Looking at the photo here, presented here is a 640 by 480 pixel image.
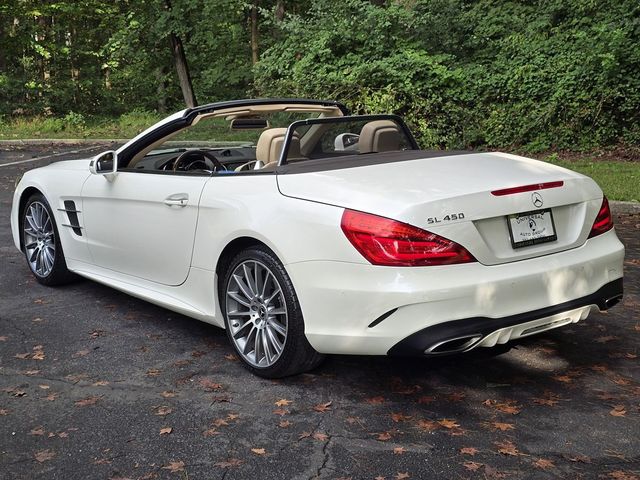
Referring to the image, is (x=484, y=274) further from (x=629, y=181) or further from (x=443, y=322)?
(x=629, y=181)

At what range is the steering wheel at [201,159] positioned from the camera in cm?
537

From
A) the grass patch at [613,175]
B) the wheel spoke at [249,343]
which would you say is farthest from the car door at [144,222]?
the grass patch at [613,175]

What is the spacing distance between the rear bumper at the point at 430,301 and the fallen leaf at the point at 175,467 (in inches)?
35.9

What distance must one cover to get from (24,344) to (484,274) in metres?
3.06

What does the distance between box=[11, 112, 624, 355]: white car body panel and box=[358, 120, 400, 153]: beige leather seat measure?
0.59 m

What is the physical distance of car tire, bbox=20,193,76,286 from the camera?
6141mm

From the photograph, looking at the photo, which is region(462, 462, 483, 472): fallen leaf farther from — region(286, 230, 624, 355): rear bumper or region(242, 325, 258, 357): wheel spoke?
region(242, 325, 258, 357): wheel spoke

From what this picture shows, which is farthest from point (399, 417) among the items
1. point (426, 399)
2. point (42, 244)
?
point (42, 244)

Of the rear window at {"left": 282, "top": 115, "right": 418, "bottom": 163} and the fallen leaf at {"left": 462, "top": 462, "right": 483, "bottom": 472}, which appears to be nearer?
the fallen leaf at {"left": 462, "top": 462, "right": 483, "bottom": 472}

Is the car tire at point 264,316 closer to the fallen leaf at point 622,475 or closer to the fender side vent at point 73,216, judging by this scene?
the fallen leaf at point 622,475

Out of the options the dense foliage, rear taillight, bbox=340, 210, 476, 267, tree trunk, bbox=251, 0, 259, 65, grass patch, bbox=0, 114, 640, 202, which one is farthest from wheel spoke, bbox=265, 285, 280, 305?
tree trunk, bbox=251, 0, 259, 65

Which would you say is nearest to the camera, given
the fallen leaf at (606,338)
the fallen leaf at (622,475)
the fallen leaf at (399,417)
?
the fallen leaf at (622,475)

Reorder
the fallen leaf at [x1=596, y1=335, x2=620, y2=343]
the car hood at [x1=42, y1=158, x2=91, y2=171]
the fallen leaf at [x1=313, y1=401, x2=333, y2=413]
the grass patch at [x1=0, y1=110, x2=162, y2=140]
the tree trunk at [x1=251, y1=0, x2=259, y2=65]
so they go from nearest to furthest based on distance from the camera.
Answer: the fallen leaf at [x1=313, y1=401, x2=333, y2=413]
the fallen leaf at [x1=596, y1=335, x2=620, y2=343]
the car hood at [x1=42, y1=158, x2=91, y2=171]
the grass patch at [x1=0, y1=110, x2=162, y2=140]
the tree trunk at [x1=251, y1=0, x2=259, y2=65]

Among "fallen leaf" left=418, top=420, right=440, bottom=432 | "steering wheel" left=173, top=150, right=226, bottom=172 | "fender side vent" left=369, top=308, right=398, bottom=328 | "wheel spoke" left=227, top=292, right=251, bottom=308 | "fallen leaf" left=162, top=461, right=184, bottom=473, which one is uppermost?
"steering wheel" left=173, top=150, right=226, bottom=172
